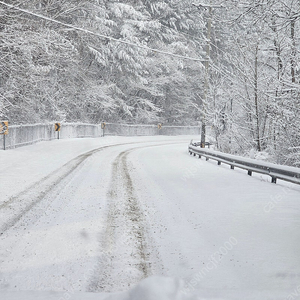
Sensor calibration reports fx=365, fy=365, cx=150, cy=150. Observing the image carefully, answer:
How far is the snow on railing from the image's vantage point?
20.3 m

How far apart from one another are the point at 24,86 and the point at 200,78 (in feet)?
113

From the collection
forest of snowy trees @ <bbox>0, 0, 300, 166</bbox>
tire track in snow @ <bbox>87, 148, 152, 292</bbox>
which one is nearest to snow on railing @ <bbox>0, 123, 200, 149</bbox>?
forest of snowy trees @ <bbox>0, 0, 300, 166</bbox>

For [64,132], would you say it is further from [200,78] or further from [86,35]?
[200,78]

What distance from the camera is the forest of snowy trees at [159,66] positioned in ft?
41.3

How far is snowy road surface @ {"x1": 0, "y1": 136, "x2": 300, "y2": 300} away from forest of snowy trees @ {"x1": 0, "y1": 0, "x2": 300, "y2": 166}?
3.35m

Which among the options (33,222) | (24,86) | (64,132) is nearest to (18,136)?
(24,86)

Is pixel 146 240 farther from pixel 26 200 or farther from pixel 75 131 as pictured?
pixel 75 131

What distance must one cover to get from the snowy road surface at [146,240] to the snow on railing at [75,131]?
10.7 meters

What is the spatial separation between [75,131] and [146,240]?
27.3 m

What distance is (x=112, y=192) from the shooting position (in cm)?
880

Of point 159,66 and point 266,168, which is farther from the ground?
point 159,66

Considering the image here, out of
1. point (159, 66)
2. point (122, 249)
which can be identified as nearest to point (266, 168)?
point (122, 249)

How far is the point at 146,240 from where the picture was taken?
5.36m

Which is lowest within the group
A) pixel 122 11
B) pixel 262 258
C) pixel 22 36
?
pixel 262 258
